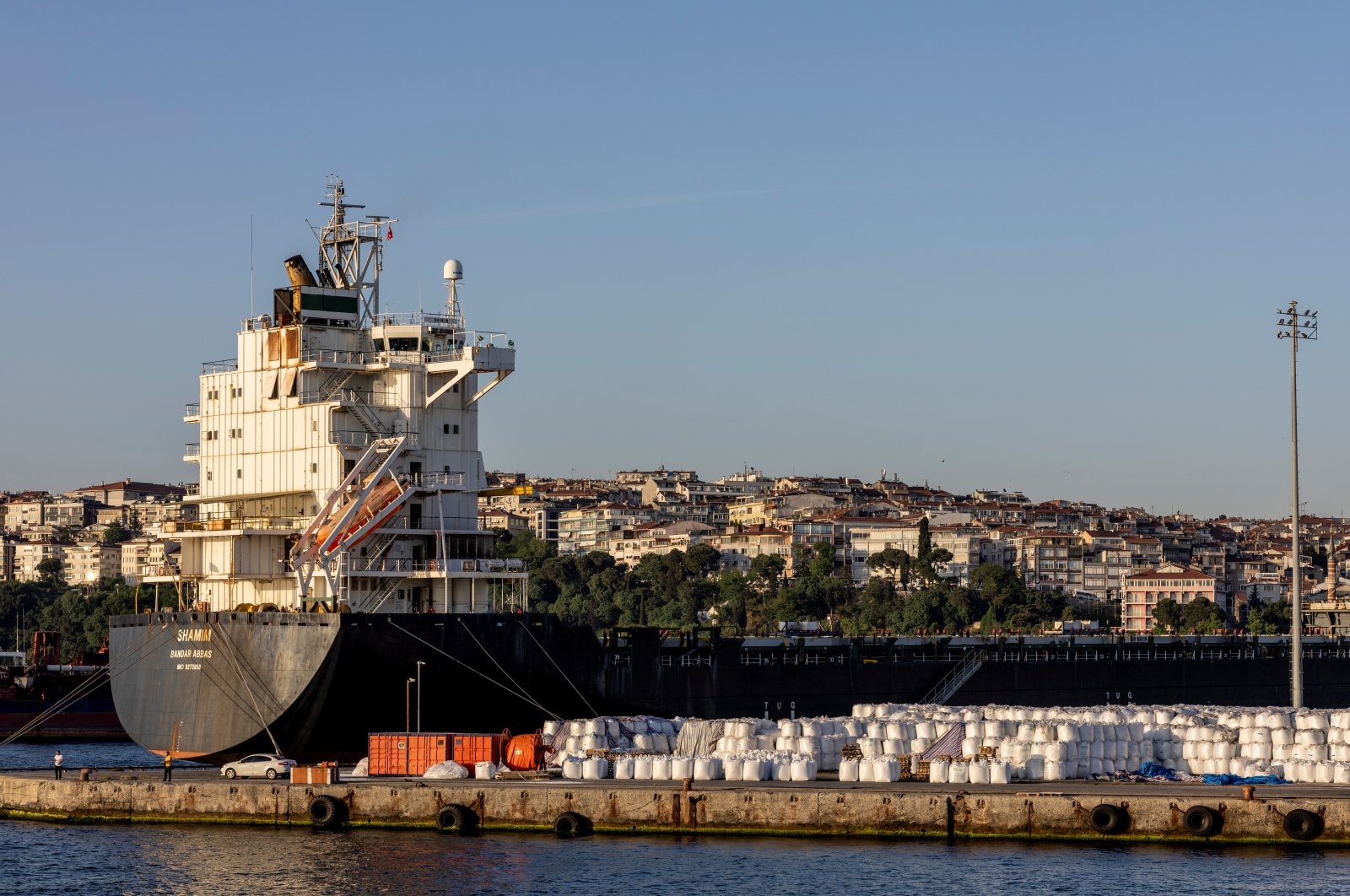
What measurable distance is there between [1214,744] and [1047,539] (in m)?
140

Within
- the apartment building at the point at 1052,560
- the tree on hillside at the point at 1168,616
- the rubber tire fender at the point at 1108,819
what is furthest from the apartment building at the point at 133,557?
the rubber tire fender at the point at 1108,819

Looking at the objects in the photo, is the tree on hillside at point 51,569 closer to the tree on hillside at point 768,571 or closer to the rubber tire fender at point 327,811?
the tree on hillside at point 768,571

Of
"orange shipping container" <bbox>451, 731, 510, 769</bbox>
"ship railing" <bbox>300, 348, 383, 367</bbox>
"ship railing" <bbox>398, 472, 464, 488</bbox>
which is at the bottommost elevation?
"orange shipping container" <bbox>451, 731, 510, 769</bbox>

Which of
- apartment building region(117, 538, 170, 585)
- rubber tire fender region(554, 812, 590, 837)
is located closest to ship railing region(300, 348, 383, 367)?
rubber tire fender region(554, 812, 590, 837)

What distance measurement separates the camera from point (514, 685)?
51.0m

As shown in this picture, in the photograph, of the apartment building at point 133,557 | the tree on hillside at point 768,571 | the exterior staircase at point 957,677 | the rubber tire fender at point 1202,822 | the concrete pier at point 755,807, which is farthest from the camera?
the apartment building at point 133,557

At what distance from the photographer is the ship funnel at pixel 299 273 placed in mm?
55125

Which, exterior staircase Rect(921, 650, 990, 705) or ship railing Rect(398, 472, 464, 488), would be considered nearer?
ship railing Rect(398, 472, 464, 488)

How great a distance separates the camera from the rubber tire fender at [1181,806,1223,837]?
39.0 meters

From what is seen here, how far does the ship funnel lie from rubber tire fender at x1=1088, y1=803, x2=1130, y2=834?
87.6ft

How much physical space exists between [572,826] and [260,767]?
9.01 meters

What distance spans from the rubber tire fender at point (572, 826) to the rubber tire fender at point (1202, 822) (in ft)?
39.4

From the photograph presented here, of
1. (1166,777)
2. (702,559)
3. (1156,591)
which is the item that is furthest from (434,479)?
(702,559)

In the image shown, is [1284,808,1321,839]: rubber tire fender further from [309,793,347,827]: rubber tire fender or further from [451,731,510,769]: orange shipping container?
[309,793,347,827]: rubber tire fender
